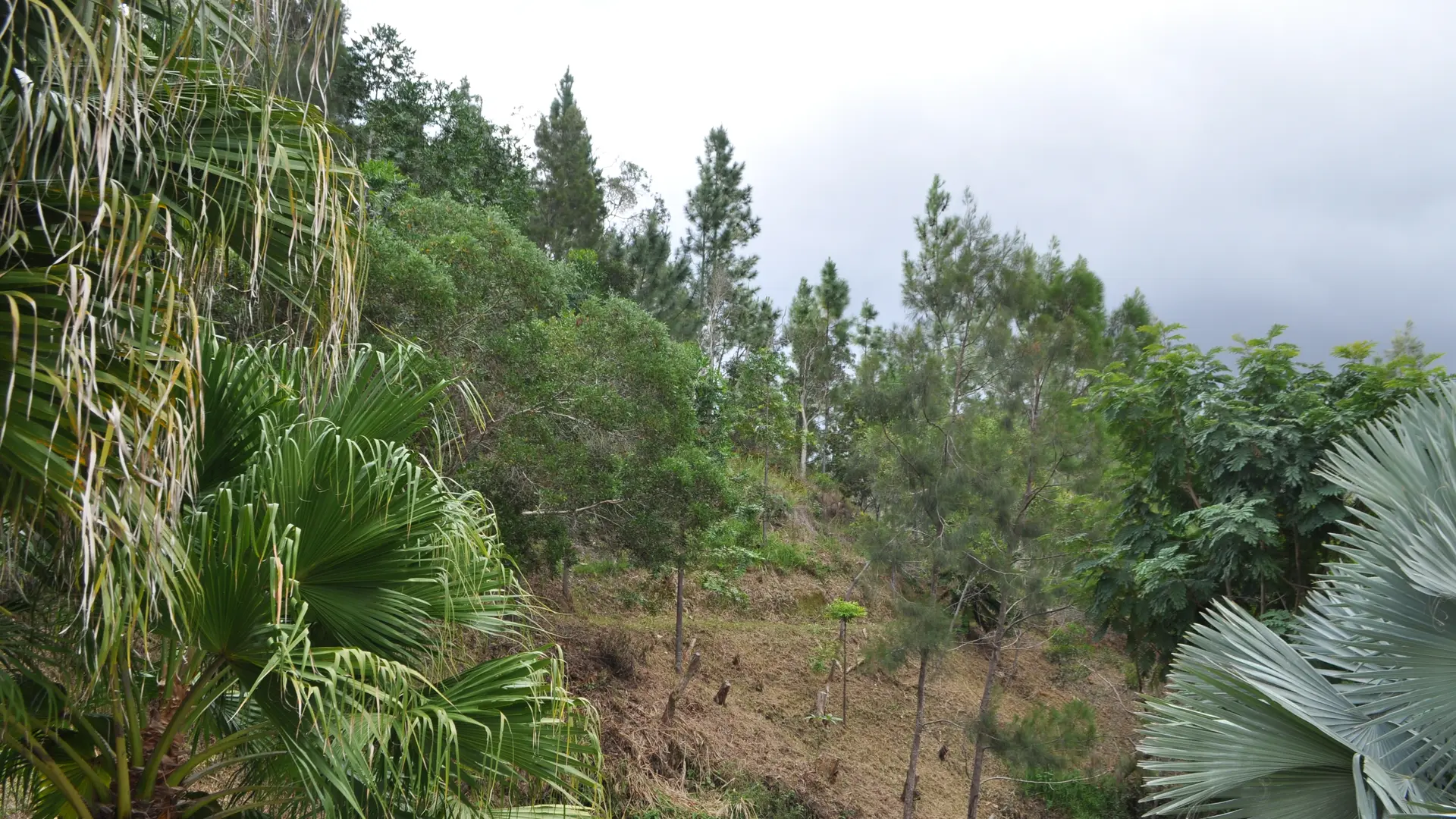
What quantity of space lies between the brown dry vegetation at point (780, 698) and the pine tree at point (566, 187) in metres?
11.0

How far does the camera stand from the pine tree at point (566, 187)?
25.4 metres

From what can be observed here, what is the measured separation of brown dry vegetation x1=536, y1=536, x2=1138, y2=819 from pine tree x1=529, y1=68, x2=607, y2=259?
11.0 metres

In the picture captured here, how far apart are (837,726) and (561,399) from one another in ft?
24.4

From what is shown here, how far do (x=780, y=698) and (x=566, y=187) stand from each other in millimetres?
Result: 16520

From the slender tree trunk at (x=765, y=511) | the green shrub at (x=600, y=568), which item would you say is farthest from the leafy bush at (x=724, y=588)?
the slender tree trunk at (x=765, y=511)

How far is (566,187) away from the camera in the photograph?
26281 millimetres

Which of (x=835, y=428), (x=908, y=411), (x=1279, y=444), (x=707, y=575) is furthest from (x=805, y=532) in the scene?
(x=1279, y=444)

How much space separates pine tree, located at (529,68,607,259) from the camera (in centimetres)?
2538

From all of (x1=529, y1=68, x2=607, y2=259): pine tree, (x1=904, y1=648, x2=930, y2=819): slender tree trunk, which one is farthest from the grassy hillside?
(x1=529, y1=68, x2=607, y2=259): pine tree

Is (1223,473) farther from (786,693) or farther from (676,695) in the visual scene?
(786,693)

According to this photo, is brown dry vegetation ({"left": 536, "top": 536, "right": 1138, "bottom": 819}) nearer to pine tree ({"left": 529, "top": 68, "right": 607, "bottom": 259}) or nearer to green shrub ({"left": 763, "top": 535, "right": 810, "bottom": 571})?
green shrub ({"left": 763, "top": 535, "right": 810, "bottom": 571})

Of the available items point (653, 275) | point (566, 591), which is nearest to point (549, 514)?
point (566, 591)

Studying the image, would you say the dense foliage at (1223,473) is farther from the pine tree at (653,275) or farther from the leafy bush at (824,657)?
the pine tree at (653,275)

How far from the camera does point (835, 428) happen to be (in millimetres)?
27016
